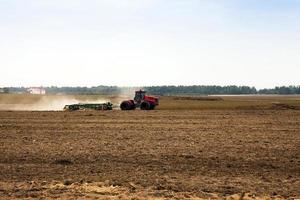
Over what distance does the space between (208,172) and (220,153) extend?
10.9ft

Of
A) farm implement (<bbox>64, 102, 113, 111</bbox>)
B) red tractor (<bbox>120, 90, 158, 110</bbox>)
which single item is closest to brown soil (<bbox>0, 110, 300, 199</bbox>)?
red tractor (<bbox>120, 90, 158, 110</bbox>)

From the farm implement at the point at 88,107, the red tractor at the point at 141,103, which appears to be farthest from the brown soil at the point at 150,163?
the farm implement at the point at 88,107

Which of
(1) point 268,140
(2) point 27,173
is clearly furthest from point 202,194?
(1) point 268,140

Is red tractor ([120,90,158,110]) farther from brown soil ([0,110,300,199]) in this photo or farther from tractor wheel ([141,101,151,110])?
brown soil ([0,110,300,199])

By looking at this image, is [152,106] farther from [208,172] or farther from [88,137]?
[208,172]

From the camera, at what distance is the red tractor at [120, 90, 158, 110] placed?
4622 centimetres

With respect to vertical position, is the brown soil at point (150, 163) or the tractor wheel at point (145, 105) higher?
the tractor wheel at point (145, 105)

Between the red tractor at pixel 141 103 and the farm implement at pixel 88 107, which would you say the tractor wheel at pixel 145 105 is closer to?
the red tractor at pixel 141 103

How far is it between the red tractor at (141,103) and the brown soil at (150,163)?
2052cm

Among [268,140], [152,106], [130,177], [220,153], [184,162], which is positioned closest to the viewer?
[130,177]

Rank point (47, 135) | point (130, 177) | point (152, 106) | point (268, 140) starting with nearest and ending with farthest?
point (130, 177) → point (268, 140) → point (47, 135) → point (152, 106)

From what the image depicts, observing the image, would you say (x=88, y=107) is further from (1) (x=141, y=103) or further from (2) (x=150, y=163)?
(2) (x=150, y=163)

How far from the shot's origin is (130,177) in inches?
531

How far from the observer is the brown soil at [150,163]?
1202 cm
